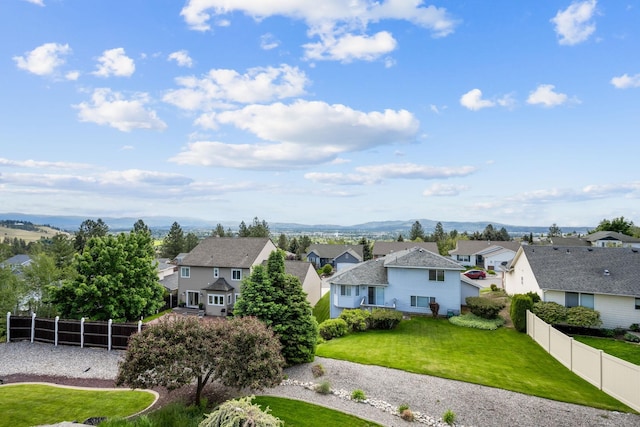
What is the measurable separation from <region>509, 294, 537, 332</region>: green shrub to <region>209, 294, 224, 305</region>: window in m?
25.3

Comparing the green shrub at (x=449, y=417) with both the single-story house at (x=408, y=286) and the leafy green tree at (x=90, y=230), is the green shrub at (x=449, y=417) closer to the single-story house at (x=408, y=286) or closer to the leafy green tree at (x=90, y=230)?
the single-story house at (x=408, y=286)

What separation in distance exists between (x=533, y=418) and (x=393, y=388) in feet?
16.5

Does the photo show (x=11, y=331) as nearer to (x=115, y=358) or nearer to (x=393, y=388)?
(x=115, y=358)

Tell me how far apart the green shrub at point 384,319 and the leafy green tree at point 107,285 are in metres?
16.9

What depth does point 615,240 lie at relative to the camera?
63188 millimetres

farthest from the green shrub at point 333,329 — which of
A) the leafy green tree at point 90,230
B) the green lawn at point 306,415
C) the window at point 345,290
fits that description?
the leafy green tree at point 90,230

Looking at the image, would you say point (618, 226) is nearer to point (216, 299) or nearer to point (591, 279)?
point (591, 279)

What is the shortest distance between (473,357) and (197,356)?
Answer: 589 inches

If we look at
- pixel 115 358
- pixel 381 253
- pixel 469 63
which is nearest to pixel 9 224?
pixel 381 253

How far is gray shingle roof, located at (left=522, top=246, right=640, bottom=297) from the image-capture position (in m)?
23.5

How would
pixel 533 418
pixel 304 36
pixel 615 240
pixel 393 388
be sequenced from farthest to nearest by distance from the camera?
1. pixel 615 240
2. pixel 304 36
3. pixel 393 388
4. pixel 533 418

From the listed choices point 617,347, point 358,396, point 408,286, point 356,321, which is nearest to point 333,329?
point 356,321

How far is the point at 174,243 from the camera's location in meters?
78.6

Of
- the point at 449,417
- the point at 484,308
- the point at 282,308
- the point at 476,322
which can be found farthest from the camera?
the point at 484,308
